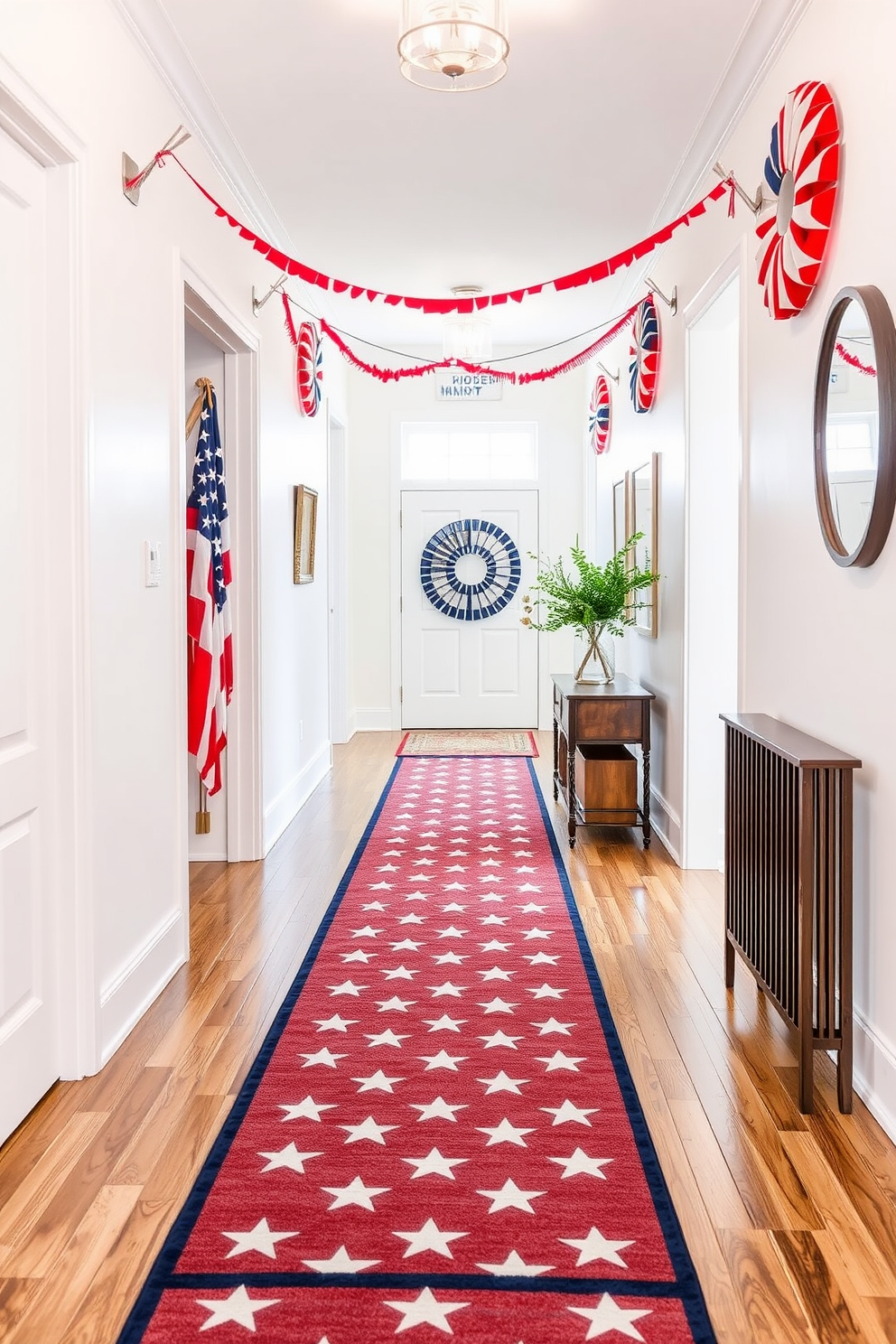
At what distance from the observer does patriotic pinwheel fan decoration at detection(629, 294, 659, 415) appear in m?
5.08

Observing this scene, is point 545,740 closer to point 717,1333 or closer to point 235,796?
point 235,796

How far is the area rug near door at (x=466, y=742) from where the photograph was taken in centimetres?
741

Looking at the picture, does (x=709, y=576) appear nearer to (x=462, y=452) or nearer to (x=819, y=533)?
(x=819, y=533)

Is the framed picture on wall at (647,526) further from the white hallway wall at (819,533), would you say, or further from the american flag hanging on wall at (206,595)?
the american flag hanging on wall at (206,595)

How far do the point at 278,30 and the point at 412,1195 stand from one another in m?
3.02

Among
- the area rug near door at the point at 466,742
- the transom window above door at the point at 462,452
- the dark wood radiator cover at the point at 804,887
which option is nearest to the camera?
the dark wood radiator cover at the point at 804,887

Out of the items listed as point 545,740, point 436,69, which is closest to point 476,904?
Answer: point 436,69

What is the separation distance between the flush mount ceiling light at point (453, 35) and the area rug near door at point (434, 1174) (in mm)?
2354

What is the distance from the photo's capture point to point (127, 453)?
288 cm

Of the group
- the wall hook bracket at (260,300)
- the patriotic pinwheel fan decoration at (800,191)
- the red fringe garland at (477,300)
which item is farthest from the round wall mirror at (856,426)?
the wall hook bracket at (260,300)

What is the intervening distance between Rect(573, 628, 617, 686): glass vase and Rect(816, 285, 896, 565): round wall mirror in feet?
8.28

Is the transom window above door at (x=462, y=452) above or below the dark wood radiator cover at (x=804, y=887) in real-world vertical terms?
above

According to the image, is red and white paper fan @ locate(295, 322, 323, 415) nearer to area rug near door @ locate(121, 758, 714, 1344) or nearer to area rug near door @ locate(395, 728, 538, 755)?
area rug near door @ locate(395, 728, 538, 755)

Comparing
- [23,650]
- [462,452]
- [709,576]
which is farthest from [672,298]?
[462,452]
